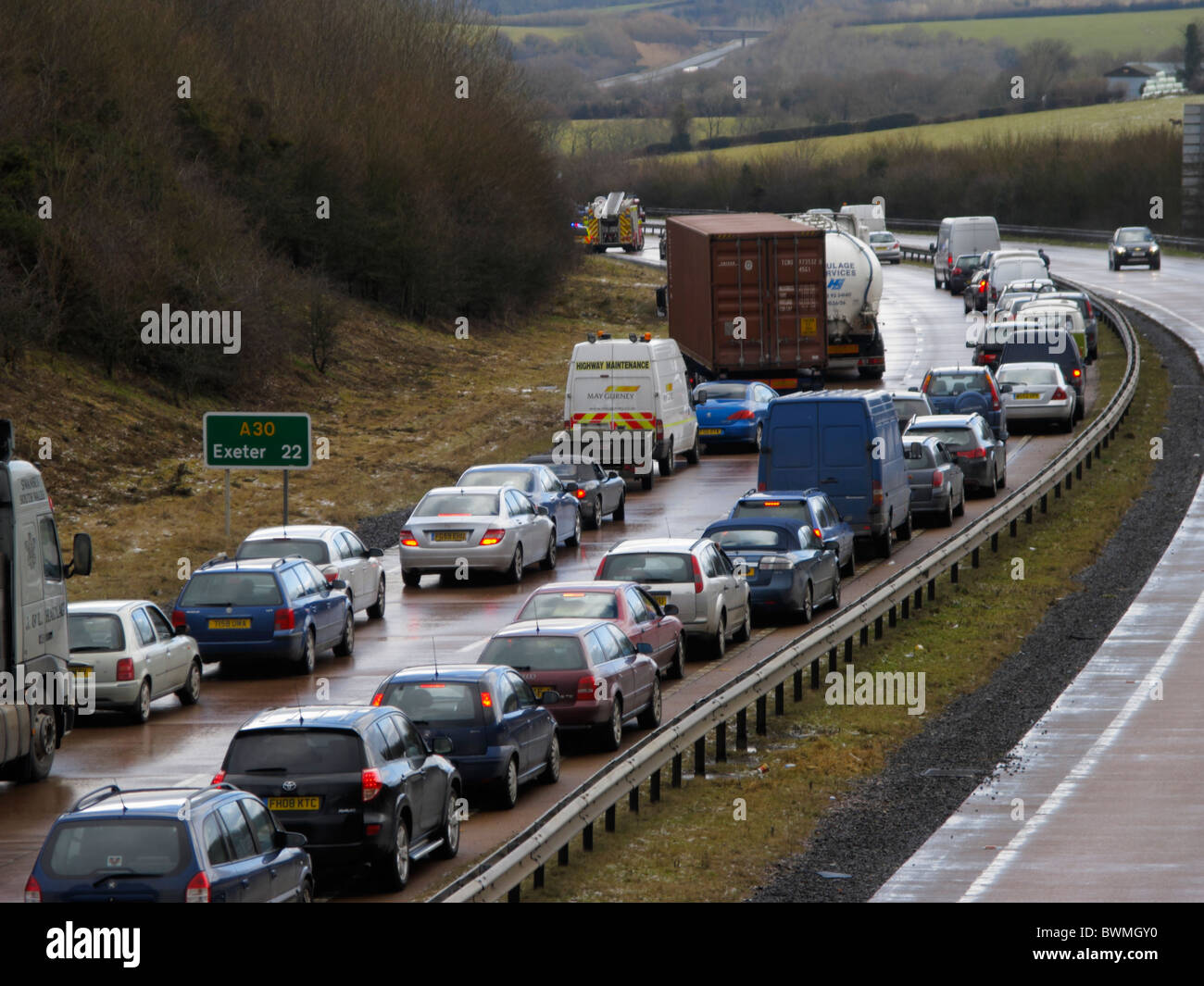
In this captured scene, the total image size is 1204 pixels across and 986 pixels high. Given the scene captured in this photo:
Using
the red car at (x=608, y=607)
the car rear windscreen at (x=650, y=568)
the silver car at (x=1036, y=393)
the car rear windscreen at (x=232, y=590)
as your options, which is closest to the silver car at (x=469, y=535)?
the car rear windscreen at (x=650, y=568)

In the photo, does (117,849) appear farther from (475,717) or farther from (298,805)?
(475,717)

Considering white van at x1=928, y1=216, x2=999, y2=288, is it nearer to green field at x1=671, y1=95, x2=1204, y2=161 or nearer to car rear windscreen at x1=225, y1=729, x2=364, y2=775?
green field at x1=671, y1=95, x2=1204, y2=161

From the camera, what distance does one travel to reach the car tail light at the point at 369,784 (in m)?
13.5

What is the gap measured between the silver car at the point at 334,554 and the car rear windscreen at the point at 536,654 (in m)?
7.39

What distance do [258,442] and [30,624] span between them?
12346mm

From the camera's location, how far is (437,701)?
631 inches

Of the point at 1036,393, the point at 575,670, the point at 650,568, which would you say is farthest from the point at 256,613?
the point at 1036,393

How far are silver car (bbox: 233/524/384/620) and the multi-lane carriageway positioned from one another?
1.38 ft

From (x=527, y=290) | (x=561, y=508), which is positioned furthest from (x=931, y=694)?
(x=527, y=290)

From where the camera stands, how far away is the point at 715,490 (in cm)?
3800

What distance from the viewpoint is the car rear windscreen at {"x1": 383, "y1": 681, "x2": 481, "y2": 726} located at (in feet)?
52.1

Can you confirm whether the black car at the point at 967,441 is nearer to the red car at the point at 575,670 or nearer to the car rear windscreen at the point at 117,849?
the red car at the point at 575,670

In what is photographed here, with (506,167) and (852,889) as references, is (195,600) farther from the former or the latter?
(506,167)

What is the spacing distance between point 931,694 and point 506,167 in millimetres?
57333
